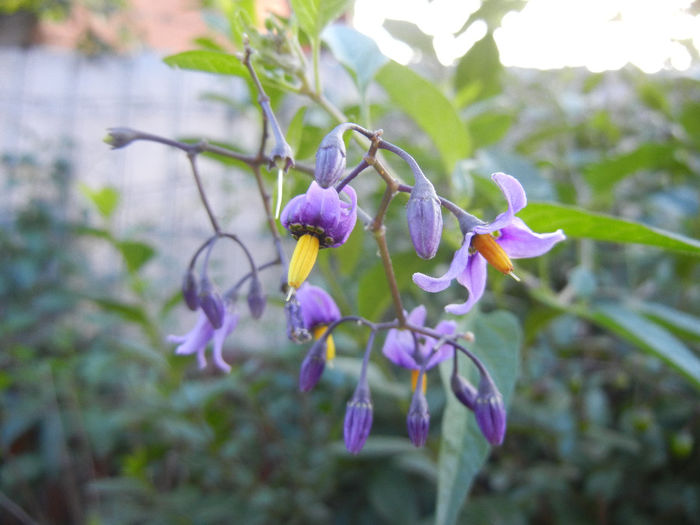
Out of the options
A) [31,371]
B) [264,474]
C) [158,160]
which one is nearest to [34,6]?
[158,160]

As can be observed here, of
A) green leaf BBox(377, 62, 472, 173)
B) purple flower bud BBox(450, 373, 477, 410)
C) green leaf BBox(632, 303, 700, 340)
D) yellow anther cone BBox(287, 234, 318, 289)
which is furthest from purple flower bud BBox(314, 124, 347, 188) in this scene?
green leaf BBox(632, 303, 700, 340)

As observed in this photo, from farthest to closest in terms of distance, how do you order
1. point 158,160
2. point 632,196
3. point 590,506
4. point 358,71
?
point 158,160 < point 632,196 < point 590,506 < point 358,71

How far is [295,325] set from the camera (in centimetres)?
66

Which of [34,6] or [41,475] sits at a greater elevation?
[34,6]

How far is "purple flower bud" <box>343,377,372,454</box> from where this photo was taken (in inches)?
25.4

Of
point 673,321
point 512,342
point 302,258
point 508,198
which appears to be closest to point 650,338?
point 673,321

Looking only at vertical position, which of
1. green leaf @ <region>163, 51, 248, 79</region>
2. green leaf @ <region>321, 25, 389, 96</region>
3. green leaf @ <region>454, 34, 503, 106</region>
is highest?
green leaf @ <region>454, 34, 503, 106</region>

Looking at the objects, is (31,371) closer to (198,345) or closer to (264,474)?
(264,474)

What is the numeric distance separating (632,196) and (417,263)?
1.08 metres

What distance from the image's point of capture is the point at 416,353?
742mm

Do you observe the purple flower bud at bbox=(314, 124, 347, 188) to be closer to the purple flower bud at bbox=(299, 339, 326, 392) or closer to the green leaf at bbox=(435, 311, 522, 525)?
the purple flower bud at bbox=(299, 339, 326, 392)

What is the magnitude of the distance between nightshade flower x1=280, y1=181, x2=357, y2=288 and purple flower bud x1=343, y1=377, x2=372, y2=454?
0.56 feet

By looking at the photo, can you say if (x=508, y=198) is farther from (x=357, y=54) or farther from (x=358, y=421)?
(x=357, y=54)

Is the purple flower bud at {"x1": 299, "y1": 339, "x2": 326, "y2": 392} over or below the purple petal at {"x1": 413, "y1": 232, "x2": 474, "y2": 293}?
below
